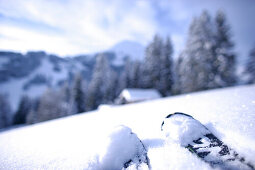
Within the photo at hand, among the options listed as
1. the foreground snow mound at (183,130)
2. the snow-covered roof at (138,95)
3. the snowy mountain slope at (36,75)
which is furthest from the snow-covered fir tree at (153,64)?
the snowy mountain slope at (36,75)

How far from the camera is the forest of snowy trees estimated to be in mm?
16484

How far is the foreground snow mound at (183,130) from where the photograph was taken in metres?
1.83

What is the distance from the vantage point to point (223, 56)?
16.4m

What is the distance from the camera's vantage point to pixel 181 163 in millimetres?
1449

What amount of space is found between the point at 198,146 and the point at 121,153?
41.5 inches

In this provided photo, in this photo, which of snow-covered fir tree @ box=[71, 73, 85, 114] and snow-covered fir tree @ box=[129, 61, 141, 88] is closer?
snow-covered fir tree @ box=[129, 61, 141, 88]

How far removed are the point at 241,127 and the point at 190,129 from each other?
0.72m

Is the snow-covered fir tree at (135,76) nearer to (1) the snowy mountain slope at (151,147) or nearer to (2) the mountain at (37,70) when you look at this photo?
(1) the snowy mountain slope at (151,147)

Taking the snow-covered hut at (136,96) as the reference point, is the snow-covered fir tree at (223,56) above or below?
above

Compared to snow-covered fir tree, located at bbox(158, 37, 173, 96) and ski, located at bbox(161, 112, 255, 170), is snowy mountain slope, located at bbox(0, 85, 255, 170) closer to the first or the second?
ski, located at bbox(161, 112, 255, 170)

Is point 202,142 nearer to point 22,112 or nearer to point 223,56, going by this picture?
point 223,56

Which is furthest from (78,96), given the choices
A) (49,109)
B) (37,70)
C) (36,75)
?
(37,70)

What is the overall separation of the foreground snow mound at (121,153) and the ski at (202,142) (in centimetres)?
53

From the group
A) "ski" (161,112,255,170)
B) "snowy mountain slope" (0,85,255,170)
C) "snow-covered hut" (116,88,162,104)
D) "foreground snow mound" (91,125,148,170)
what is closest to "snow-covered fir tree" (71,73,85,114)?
"snow-covered hut" (116,88,162,104)
